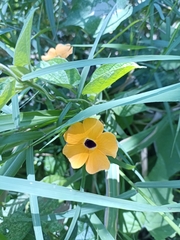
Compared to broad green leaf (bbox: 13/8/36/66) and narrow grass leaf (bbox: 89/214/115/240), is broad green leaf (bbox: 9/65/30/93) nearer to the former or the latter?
broad green leaf (bbox: 13/8/36/66)

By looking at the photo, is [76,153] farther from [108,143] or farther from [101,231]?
[101,231]

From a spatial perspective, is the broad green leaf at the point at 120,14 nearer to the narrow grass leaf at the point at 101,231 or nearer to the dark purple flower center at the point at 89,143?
the dark purple flower center at the point at 89,143

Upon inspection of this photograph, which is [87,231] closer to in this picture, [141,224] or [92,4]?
[141,224]

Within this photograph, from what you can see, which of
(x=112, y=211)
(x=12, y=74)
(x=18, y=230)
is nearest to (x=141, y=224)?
(x=112, y=211)

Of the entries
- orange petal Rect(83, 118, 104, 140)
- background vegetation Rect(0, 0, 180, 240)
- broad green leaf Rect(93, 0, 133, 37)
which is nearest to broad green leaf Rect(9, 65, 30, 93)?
background vegetation Rect(0, 0, 180, 240)

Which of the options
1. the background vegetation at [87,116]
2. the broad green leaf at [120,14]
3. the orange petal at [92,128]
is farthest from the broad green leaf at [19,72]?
the broad green leaf at [120,14]

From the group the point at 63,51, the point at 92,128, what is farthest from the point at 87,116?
the point at 63,51

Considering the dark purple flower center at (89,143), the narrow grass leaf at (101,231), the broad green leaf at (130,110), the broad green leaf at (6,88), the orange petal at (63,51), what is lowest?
the narrow grass leaf at (101,231)
